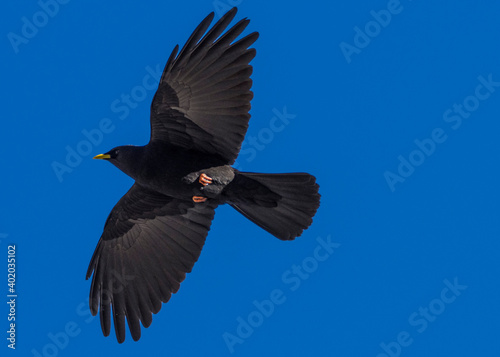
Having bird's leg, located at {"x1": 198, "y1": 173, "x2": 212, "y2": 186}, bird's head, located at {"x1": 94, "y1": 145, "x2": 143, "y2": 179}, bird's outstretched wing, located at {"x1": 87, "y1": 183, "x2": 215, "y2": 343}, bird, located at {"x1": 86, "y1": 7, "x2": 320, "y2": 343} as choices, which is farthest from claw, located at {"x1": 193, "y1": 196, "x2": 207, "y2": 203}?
bird's head, located at {"x1": 94, "y1": 145, "x2": 143, "y2": 179}

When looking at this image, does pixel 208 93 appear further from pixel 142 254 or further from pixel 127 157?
pixel 142 254

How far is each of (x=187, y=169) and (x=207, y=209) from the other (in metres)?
1.15

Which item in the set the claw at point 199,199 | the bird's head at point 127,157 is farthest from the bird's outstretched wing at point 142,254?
the bird's head at point 127,157

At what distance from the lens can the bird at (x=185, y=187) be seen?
10.4 metres

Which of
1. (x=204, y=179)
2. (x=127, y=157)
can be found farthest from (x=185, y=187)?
(x=127, y=157)

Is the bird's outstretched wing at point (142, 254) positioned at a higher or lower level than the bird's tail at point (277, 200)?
lower

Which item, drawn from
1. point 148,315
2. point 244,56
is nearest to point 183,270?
point 148,315

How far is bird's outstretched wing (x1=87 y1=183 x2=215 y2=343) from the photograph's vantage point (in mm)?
11961

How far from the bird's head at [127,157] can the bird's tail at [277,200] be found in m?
1.25

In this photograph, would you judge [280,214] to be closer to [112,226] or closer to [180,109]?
[180,109]

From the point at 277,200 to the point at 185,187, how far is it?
1208mm

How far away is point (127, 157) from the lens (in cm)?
1117

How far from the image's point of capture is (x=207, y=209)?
11992 mm

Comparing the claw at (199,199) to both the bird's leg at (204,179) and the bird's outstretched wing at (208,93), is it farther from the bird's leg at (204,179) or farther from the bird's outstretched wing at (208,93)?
the bird's outstretched wing at (208,93)
